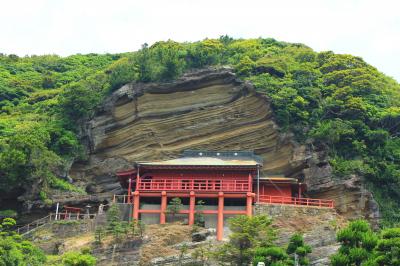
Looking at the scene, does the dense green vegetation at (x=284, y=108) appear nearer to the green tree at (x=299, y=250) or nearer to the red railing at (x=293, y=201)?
the red railing at (x=293, y=201)

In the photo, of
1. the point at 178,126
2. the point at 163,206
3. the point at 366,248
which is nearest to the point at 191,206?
the point at 163,206

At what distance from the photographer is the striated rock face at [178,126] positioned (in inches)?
2277

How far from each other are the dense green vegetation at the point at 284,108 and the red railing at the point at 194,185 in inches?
311

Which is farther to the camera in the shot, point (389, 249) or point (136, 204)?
point (136, 204)

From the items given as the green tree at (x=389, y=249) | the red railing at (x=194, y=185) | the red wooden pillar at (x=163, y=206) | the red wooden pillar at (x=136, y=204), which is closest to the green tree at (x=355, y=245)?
the green tree at (x=389, y=249)

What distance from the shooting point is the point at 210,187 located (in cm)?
5012

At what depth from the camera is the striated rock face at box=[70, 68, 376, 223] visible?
57844 mm

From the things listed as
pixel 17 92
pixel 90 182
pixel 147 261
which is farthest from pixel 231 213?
pixel 17 92

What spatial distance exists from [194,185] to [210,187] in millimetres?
1257

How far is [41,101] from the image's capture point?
73.7 metres

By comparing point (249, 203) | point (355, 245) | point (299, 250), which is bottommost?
point (299, 250)

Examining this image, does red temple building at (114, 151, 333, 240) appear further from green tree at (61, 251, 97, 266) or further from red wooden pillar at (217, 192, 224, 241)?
green tree at (61, 251, 97, 266)

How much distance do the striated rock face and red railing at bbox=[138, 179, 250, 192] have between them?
6.68 meters

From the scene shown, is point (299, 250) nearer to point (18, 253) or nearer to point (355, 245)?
point (355, 245)
